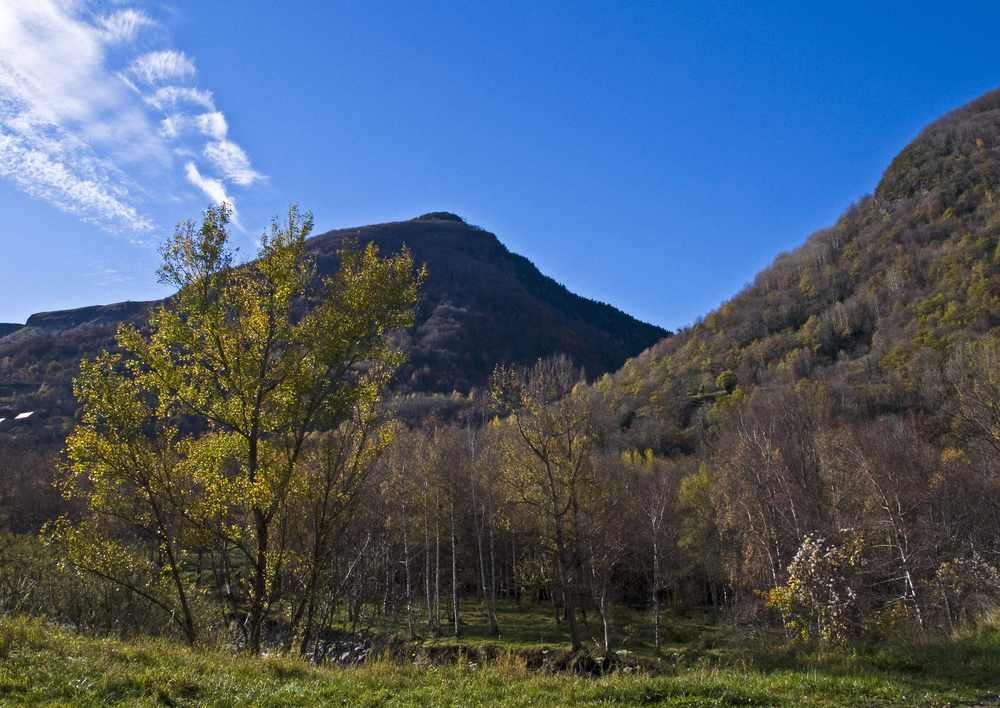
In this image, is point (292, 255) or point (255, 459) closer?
point (255, 459)

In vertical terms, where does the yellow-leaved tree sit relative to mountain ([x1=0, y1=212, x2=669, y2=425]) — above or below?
below

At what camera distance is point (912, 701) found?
699 centimetres

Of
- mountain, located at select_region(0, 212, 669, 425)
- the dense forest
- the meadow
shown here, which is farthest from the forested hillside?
mountain, located at select_region(0, 212, 669, 425)

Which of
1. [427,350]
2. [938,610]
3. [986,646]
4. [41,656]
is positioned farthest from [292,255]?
[427,350]

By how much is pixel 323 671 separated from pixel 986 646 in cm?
1022

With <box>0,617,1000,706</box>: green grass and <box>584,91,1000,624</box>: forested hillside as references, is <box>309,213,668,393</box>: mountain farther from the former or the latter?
<box>0,617,1000,706</box>: green grass

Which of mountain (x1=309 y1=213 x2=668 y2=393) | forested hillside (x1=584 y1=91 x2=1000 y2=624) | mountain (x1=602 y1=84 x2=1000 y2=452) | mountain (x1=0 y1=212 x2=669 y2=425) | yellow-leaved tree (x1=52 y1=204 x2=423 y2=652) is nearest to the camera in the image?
yellow-leaved tree (x1=52 y1=204 x2=423 y2=652)

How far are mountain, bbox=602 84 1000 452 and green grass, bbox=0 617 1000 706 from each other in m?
56.3

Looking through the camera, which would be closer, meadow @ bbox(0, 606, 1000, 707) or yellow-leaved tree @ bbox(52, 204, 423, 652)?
meadow @ bbox(0, 606, 1000, 707)

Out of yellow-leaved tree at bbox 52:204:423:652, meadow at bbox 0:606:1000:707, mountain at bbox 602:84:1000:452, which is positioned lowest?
meadow at bbox 0:606:1000:707

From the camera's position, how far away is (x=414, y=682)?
798 centimetres

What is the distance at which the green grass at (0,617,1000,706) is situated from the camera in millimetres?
6516

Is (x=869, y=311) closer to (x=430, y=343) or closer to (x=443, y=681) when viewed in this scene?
(x=430, y=343)

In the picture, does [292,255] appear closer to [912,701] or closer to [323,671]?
[323,671]
